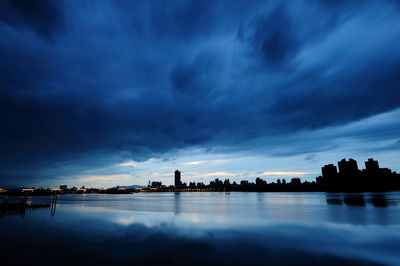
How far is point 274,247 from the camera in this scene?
22828mm

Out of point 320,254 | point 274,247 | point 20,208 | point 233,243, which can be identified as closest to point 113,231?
point 233,243

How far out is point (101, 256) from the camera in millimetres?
19625

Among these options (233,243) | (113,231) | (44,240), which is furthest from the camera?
(113,231)

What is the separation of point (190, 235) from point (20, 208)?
6072cm

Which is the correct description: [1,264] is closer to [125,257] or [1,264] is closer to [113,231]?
[125,257]

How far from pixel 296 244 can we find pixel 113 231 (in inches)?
1008

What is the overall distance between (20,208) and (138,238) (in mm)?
56465

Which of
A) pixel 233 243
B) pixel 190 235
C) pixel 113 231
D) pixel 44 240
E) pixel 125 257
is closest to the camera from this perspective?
pixel 125 257

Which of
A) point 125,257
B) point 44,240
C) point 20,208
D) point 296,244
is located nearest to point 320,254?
point 296,244

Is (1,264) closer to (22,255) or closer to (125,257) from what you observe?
(22,255)

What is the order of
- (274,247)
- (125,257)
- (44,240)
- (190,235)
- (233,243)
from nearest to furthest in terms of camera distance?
(125,257), (274,247), (233,243), (44,240), (190,235)

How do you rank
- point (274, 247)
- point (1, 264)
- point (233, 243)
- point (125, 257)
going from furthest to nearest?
point (233, 243) < point (274, 247) < point (125, 257) < point (1, 264)

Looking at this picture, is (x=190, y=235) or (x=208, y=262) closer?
(x=208, y=262)

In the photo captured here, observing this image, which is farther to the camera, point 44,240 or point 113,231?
point 113,231
